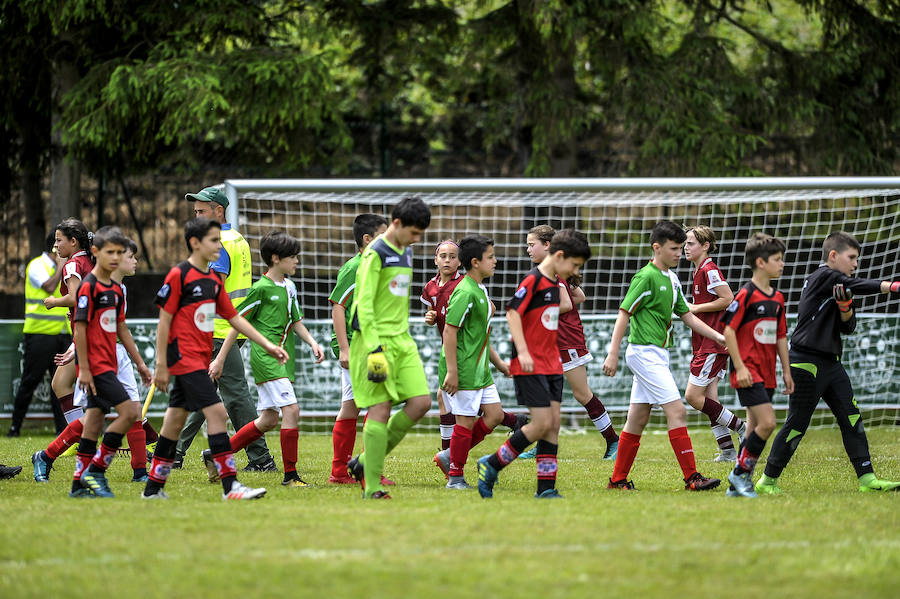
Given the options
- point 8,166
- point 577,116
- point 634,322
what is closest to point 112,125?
point 8,166

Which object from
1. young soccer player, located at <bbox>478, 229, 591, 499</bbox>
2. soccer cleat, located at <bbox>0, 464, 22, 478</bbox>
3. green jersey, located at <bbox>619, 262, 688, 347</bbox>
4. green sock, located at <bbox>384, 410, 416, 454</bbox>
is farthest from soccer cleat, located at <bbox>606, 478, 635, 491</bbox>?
soccer cleat, located at <bbox>0, 464, 22, 478</bbox>

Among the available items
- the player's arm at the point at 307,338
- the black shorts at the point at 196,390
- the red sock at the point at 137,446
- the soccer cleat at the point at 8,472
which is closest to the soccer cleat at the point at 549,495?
the player's arm at the point at 307,338

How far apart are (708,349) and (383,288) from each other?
3900mm

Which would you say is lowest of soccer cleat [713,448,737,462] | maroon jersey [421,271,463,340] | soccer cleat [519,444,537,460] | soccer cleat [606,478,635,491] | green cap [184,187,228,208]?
soccer cleat [519,444,537,460]

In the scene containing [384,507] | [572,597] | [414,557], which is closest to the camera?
[572,597]

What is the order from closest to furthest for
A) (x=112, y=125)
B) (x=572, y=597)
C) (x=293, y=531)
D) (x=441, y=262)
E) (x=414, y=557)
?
(x=572, y=597) → (x=414, y=557) → (x=293, y=531) → (x=441, y=262) → (x=112, y=125)

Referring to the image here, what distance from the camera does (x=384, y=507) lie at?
19.9ft

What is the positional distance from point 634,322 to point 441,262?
180 cm

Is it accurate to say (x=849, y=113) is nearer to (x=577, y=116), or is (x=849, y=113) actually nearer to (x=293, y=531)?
(x=577, y=116)

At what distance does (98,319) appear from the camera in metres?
6.61

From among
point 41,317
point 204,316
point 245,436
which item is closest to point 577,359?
point 245,436

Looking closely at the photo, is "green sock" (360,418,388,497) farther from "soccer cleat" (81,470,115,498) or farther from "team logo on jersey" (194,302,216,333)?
"soccer cleat" (81,470,115,498)

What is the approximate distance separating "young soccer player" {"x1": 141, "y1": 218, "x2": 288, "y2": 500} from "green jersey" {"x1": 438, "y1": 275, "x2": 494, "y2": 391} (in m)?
1.68

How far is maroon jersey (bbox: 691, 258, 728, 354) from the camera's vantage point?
29.5 feet
